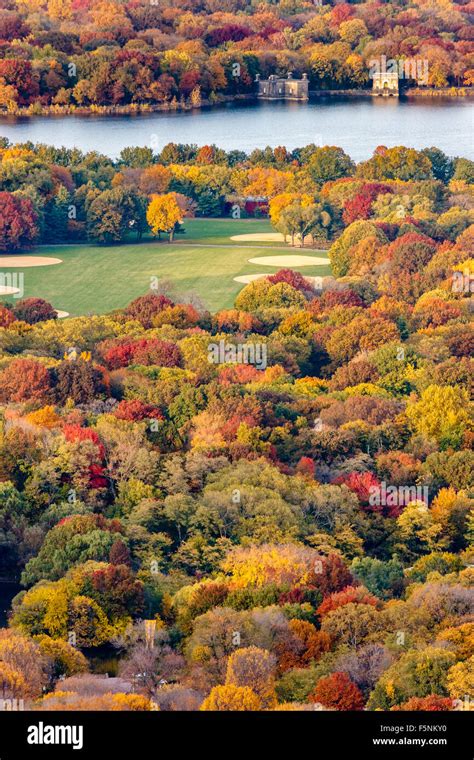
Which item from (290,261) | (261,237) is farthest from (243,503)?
(261,237)

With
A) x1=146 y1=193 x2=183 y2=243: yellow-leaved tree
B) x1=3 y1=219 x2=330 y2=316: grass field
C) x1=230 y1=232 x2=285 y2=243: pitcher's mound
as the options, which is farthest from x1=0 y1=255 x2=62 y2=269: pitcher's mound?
x1=230 y1=232 x2=285 y2=243: pitcher's mound

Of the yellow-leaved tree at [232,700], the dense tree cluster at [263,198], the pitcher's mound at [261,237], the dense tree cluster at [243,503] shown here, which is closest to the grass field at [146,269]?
the pitcher's mound at [261,237]

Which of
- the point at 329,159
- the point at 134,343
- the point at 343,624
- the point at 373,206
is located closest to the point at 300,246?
the point at 373,206

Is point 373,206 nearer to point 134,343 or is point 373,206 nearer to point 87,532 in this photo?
point 134,343

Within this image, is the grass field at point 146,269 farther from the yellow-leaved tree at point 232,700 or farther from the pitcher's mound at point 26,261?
the yellow-leaved tree at point 232,700

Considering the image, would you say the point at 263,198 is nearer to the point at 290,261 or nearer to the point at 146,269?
the point at 290,261

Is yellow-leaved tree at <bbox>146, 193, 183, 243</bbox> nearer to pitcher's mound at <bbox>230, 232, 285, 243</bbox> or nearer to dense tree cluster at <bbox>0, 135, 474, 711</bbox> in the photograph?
pitcher's mound at <bbox>230, 232, 285, 243</bbox>
